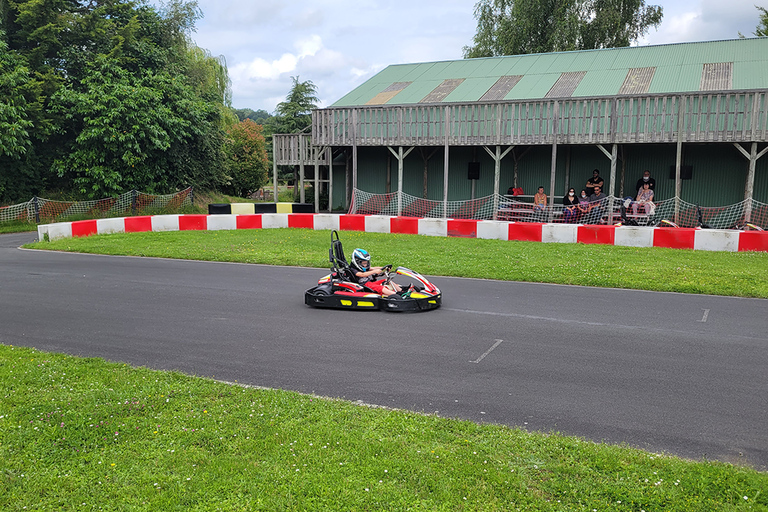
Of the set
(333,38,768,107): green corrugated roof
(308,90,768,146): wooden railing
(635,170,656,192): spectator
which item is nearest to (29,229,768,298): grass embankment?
(308,90,768,146): wooden railing

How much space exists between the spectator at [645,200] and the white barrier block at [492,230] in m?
5.62

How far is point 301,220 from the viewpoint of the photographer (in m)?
21.2

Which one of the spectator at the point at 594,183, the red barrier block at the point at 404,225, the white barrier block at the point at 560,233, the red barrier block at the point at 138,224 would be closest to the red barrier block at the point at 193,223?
the red barrier block at the point at 138,224

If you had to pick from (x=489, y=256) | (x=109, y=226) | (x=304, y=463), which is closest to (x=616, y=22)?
(x=489, y=256)

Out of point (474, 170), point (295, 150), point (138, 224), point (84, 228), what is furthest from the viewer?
point (295, 150)

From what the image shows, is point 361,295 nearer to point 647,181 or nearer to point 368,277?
point 368,277

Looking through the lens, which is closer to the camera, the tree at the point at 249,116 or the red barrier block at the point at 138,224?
the red barrier block at the point at 138,224

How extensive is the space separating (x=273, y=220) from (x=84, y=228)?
6022mm

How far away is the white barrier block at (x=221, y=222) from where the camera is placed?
20.9 m

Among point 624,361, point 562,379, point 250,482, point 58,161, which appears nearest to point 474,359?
point 562,379

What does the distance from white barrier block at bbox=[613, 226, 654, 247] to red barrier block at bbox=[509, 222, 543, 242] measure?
206cm

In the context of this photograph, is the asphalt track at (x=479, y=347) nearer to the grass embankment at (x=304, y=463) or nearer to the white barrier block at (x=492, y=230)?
the grass embankment at (x=304, y=463)

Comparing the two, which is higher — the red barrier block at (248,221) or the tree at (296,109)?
the tree at (296,109)

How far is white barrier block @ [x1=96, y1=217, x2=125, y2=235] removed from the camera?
19.9 meters
